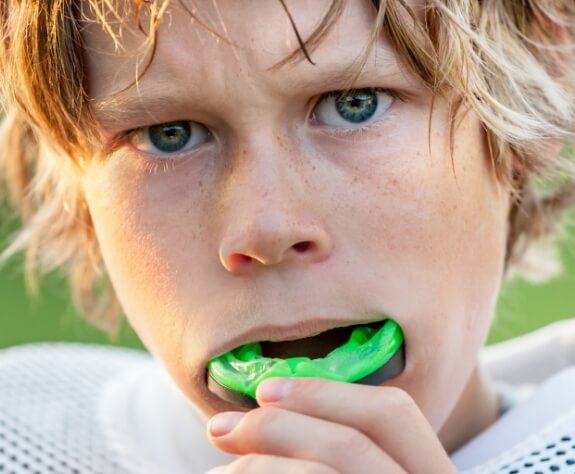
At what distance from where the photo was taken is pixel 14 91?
4.12 ft

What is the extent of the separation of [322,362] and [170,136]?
1.02 feet

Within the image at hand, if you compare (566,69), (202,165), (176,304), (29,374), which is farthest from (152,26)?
(29,374)

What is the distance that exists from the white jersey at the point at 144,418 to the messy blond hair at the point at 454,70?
24cm

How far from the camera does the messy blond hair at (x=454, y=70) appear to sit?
1.13 meters

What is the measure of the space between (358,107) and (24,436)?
0.62 meters

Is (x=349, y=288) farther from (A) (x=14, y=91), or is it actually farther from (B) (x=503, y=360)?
(B) (x=503, y=360)

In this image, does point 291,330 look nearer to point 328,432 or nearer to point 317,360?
point 317,360

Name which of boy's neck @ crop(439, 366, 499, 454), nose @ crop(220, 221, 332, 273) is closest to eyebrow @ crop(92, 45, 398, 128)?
nose @ crop(220, 221, 332, 273)

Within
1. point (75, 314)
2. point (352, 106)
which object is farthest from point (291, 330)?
point (75, 314)

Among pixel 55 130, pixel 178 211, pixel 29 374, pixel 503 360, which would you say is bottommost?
pixel 503 360

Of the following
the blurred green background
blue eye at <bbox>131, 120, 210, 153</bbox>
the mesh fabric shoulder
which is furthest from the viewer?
the blurred green background

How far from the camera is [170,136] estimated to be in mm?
1194

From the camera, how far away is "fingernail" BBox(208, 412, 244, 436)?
3.26 feet

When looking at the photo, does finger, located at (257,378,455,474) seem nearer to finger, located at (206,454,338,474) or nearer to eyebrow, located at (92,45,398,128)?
finger, located at (206,454,338,474)
